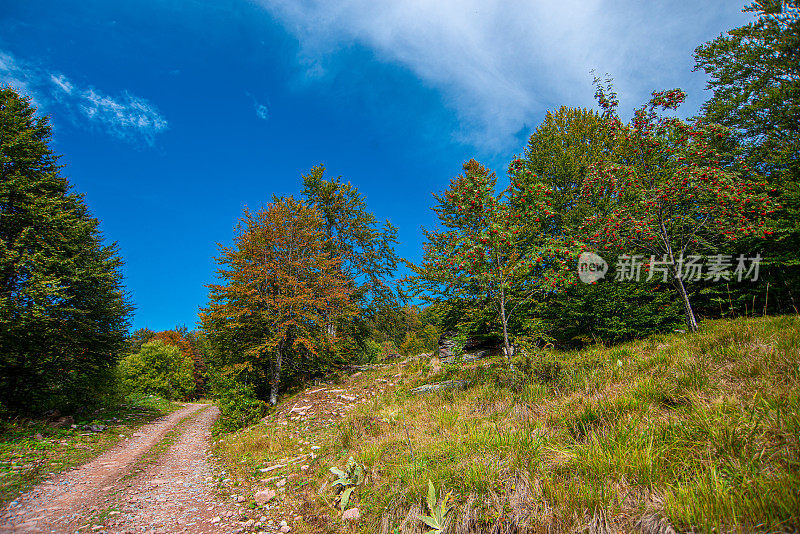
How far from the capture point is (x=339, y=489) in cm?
450

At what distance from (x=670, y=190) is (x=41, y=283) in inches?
837

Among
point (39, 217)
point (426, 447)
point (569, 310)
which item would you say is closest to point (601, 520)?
point (426, 447)

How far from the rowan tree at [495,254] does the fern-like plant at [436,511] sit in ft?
16.8

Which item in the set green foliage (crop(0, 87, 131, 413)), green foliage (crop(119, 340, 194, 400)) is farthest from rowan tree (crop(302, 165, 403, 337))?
green foliage (crop(119, 340, 194, 400))

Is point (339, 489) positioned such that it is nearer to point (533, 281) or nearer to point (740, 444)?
point (740, 444)

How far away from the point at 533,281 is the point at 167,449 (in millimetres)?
12970

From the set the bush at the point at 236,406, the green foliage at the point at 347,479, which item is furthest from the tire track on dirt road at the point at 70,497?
the green foliage at the point at 347,479

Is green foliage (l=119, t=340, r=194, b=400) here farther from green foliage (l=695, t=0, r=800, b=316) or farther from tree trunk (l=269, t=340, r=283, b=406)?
green foliage (l=695, t=0, r=800, b=316)

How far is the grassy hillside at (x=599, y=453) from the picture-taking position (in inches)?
89.2

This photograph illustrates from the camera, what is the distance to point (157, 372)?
31656 millimetres

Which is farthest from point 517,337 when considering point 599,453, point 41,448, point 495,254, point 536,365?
point 41,448

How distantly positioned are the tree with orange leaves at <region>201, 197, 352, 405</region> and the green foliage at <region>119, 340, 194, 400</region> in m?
26.0

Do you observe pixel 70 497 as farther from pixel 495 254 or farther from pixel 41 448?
pixel 495 254

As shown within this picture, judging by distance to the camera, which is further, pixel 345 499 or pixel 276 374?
pixel 276 374
